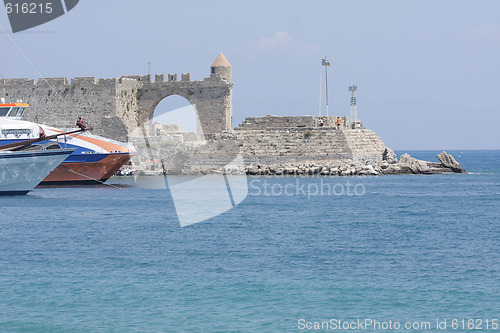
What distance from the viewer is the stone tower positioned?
37281mm

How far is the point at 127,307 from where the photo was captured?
10727 mm

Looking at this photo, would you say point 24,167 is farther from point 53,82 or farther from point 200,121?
point 200,121

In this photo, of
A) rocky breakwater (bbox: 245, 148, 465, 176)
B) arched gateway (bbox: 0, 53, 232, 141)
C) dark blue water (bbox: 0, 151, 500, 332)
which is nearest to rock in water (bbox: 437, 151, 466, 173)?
rocky breakwater (bbox: 245, 148, 465, 176)

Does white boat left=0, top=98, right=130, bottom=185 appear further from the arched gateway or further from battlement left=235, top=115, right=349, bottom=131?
battlement left=235, top=115, right=349, bottom=131

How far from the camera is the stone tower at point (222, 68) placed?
122 ft

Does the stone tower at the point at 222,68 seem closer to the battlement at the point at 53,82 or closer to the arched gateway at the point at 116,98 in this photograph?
the arched gateway at the point at 116,98

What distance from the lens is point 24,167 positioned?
2483cm

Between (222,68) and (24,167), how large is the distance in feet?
47.8

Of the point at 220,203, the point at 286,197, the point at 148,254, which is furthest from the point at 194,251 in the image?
the point at 286,197

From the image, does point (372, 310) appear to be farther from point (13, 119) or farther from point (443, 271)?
point (13, 119)

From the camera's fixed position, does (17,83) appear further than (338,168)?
Yes

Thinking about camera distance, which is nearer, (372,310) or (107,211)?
(372,310)

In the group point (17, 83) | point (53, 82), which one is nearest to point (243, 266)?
point (53, 82)

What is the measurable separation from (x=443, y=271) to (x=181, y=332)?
5.07 meters
